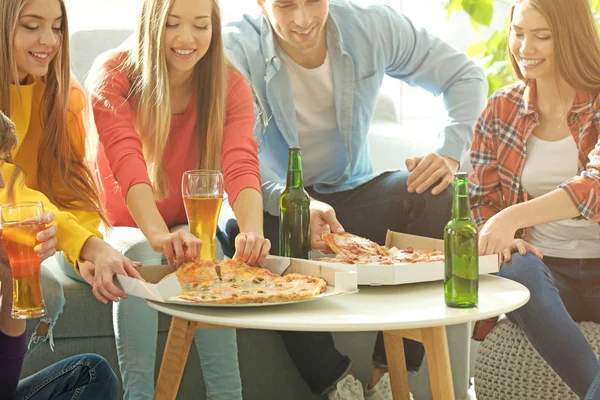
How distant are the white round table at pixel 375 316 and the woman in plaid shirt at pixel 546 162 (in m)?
0.30

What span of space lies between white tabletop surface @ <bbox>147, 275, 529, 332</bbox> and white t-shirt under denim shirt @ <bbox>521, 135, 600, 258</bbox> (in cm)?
61

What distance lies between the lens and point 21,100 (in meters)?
2.16

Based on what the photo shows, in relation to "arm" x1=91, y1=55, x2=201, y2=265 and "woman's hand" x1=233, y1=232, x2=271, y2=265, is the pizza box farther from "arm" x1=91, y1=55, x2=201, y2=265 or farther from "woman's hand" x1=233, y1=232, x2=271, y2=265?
"arm" x1=91, y1=55, x2=201, y2=265

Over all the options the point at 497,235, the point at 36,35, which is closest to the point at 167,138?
the point at 36,35

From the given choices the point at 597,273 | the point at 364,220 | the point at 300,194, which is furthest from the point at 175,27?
the point at 597,273

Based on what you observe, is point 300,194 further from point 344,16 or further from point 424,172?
point 344,16

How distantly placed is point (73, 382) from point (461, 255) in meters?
0.75

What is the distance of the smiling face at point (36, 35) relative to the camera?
2.09 metres

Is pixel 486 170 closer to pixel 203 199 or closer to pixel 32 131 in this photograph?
pixel 203 199

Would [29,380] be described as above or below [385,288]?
below

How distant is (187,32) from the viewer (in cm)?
225

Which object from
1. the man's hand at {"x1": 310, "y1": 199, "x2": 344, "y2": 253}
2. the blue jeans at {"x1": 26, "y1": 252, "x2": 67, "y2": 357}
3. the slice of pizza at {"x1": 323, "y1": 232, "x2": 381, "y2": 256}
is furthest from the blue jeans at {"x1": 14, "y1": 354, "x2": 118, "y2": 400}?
the man's hand at {"x1": 310, "y1": 199, "x2": 344, "y2": 253}

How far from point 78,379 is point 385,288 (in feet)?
1.99

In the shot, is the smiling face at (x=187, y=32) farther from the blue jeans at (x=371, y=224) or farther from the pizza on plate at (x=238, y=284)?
the pizza on plate at (x=238, y=284)
